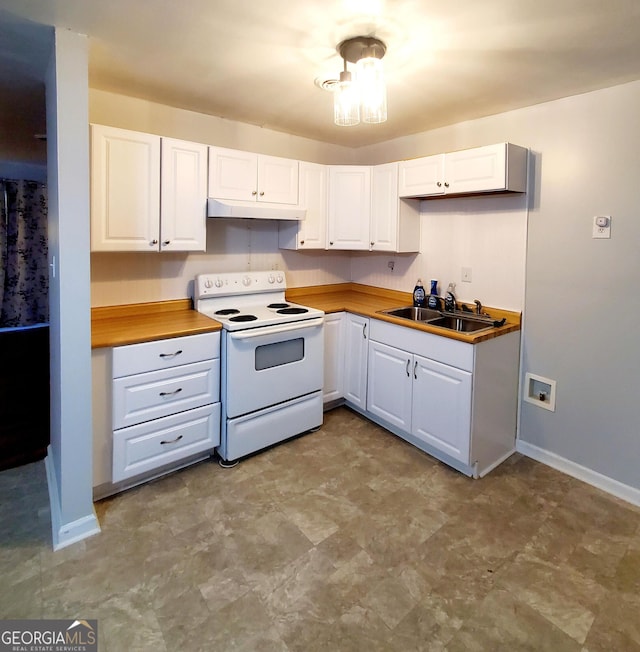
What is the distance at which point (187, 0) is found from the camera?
1526mm

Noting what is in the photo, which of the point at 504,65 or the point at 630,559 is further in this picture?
the point at 504,65

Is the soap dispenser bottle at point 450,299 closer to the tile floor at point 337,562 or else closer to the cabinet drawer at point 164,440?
the tile floor at point 337,562

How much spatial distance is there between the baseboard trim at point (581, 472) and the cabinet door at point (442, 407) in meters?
0.59

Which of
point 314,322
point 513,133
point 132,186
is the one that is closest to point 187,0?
point 132,186

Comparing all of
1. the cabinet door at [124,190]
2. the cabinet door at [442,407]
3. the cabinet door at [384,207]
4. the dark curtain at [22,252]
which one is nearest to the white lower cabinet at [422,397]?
the cabinet door at [442,407]

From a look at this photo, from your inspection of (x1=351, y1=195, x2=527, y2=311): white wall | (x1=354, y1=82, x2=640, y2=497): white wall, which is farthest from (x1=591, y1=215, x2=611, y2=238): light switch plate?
(x1=351, y1=195, x2=527, y2=311): white wall

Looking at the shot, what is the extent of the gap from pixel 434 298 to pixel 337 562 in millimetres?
2027

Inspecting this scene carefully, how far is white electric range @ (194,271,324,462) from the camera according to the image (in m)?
2.56

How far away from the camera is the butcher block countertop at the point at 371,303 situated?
2.51 meters

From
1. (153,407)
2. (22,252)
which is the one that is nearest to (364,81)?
(153,407)

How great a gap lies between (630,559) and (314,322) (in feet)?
6.83

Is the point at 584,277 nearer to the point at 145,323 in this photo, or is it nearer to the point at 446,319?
the point at 446,319

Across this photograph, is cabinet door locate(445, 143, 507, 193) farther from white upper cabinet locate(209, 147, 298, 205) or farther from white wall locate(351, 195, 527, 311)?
white upper cabinet locate(209, 147, 298, 205)

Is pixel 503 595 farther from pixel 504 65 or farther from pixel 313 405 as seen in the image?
pixel 504 65
